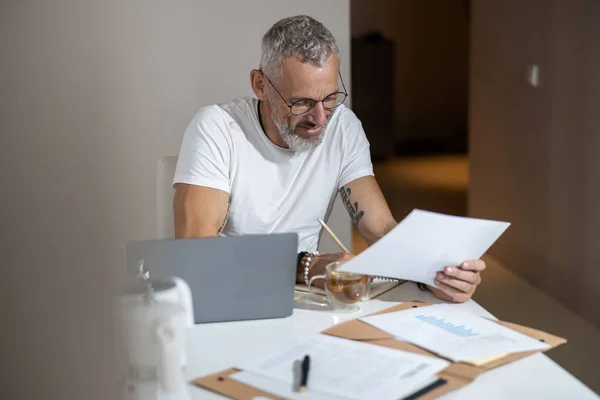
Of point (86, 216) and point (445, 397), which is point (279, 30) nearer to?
point (86, 216)

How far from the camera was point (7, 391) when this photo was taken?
1.31 m

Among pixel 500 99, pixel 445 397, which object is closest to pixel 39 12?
pixel 445 397

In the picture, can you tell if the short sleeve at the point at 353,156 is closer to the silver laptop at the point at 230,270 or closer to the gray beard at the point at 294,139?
the gray beard at the point at 294,139

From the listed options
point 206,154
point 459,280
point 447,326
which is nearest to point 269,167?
point 206,154

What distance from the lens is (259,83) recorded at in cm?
192

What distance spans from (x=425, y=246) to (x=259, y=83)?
699mm

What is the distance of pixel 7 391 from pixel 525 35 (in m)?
3.27

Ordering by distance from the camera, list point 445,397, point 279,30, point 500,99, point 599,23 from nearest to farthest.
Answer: point 445,397 < point 279,30 < point 599,23 < point 500,99

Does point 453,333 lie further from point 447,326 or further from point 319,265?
point 319,265

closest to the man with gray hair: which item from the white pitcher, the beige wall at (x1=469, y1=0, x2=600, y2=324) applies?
the white pitcher

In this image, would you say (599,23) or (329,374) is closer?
(329,374)

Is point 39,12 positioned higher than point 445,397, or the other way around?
point 39,12

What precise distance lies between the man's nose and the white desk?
440 millimetres

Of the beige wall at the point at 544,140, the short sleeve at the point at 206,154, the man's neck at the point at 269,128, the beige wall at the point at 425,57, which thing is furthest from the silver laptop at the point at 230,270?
the beige wall at the point at 425,57
